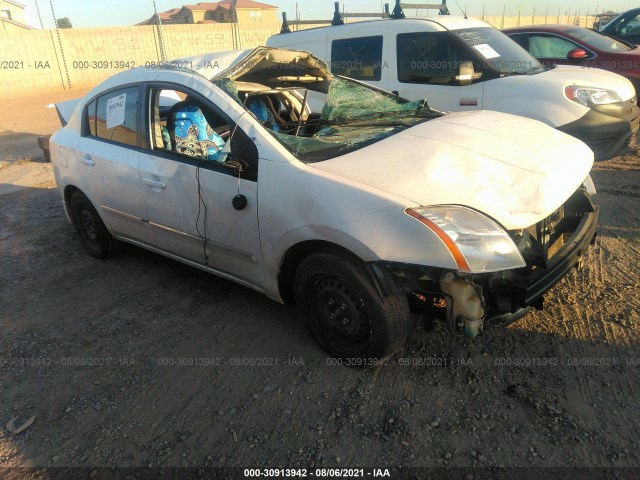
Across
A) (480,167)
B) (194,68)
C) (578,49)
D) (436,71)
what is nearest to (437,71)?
(436,71)

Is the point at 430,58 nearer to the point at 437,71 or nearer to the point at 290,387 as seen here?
the point at 437,71

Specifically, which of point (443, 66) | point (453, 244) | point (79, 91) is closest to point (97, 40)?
point (79, 91)

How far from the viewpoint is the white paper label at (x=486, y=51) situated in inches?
231

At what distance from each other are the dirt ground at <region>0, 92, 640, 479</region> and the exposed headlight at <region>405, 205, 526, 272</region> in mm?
747

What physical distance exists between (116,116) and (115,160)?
38 centimetres

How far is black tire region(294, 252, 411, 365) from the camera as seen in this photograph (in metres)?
2.52

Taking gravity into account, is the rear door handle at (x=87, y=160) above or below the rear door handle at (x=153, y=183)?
above

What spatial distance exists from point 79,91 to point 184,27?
555cm

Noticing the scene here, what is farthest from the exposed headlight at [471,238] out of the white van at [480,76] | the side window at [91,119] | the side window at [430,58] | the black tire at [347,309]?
the side window at [430,58]

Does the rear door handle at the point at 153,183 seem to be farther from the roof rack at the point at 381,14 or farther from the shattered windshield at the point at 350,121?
the roof rack at the point at 381,14

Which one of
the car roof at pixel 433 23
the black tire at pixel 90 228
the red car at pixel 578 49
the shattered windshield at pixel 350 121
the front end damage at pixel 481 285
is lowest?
the black tire at pixel 90 228

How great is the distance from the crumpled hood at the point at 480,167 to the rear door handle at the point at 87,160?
2.27 m

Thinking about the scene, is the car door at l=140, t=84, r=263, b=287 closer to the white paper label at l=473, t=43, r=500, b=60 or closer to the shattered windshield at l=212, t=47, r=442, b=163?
the shattered windshield at l=212, t=47, r=442, b=163

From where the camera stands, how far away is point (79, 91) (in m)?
20.0
